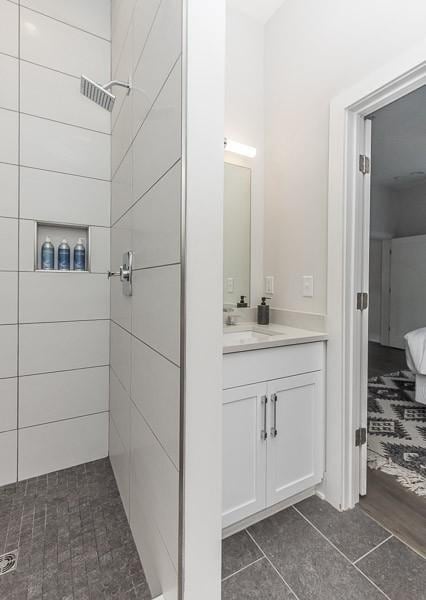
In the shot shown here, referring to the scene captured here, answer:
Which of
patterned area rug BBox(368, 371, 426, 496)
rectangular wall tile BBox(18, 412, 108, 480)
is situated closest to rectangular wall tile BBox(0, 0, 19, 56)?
rectangular wall tile BBox(18, 412, 108, 480)

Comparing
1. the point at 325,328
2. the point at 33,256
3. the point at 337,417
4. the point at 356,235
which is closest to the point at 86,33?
the point at 33,256

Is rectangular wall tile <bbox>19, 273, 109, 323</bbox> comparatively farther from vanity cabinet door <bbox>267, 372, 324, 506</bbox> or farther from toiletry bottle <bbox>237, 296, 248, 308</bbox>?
vanity cabinet door <bbox>267, 372, 324, 506</bbox>

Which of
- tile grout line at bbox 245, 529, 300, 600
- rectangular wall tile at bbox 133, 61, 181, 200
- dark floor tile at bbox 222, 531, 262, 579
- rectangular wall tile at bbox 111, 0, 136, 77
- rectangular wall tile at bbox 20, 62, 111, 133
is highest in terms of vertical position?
rectangular wall tile at bbox 111, 0, 136, 77

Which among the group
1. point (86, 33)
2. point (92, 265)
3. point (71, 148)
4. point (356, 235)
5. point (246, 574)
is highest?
point (86, 33)

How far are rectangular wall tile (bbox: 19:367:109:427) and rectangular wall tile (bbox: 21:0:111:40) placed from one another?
2135mm

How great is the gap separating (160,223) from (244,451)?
3.46 feet

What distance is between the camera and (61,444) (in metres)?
1.86

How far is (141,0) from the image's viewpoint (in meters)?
1.25

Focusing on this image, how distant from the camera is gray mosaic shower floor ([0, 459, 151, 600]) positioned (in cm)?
111

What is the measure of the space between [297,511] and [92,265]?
182 centimetres

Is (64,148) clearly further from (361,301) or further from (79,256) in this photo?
(361,301)

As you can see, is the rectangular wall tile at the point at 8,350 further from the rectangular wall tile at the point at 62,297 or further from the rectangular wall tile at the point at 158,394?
the rectangular wall tile at the point at 158,394

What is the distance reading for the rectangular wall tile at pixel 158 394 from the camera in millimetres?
890

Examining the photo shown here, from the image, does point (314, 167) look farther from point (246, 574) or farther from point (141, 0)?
point (246, 574)
